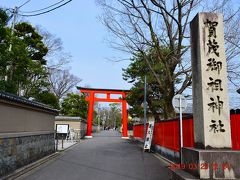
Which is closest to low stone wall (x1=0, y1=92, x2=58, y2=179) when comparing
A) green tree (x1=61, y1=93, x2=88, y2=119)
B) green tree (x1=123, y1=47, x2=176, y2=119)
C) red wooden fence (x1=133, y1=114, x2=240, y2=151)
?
red wooden fence (x1=133, y1=114, x2=240, y2=151)

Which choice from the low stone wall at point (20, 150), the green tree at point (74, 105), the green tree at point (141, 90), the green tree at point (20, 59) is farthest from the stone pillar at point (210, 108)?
the green tree at point (74, 105)

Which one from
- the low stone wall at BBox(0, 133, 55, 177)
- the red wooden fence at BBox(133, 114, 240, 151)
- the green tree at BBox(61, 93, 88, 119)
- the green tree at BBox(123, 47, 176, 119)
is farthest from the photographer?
the green tree at BBox(61, 93, 88, 119)

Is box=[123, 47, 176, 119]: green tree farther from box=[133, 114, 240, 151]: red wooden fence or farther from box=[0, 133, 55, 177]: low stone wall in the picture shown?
box=[0, 133, 55, 177]: low stone wall

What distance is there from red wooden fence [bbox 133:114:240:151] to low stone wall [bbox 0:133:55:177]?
6.84m

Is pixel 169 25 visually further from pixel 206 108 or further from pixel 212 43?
pixel 206 108

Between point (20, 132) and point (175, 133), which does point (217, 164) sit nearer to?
point (175, 133)

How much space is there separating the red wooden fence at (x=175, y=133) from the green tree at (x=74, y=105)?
2559 centimetres

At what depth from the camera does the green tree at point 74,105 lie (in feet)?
142

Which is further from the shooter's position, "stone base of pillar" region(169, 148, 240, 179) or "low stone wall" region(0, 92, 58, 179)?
"low stone wall" region(0, 92, 58, 179)

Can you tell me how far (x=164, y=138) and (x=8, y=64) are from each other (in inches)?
424

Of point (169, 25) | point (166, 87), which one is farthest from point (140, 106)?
point (169, 25)

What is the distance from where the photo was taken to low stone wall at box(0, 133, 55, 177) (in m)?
8.67

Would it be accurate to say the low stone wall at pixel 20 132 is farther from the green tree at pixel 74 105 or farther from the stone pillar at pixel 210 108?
the green tree at pixel 74 105

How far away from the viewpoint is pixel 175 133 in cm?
1350
